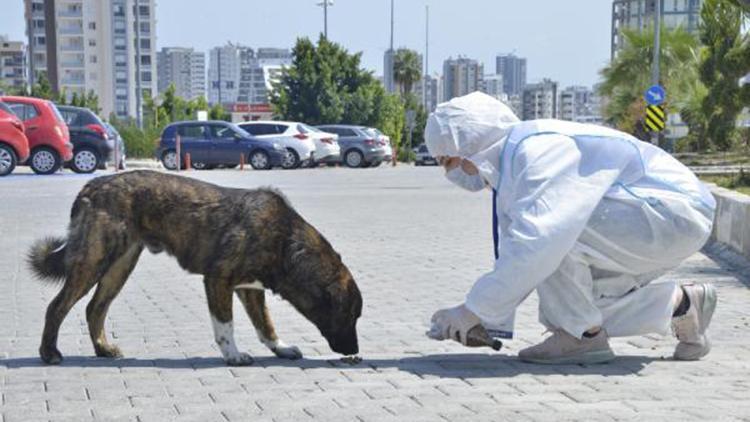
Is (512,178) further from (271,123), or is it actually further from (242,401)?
(271,123)

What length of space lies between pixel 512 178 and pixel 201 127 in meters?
30.4

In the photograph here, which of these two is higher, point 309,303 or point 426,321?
point 309,303

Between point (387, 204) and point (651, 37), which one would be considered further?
Result: point (651, 37)

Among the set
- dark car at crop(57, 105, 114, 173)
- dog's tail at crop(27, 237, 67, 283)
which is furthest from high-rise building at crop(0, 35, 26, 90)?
dog's tail at crop(27, 237, 67, 283)

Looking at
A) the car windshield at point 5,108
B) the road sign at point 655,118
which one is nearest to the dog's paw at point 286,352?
the car windshield at point 5,108

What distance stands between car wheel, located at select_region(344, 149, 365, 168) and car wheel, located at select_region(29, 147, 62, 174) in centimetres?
1517

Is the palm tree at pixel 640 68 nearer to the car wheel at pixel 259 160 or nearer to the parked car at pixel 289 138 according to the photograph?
the parked car at pixel 289 138

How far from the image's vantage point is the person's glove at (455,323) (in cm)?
550

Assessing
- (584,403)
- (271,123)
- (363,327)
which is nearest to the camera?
(584,403)

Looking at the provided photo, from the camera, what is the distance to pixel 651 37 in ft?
182

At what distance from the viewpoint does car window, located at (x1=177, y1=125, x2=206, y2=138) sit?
115ft

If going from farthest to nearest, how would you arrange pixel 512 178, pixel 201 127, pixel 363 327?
pixel 201 127 < pixel 363 327 < pixel 512 178

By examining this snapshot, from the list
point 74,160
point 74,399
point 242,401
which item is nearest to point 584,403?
point 242,401

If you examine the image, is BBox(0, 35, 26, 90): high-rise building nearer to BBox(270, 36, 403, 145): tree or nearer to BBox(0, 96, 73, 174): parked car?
BBox(270, 36, 403, 145): tree
